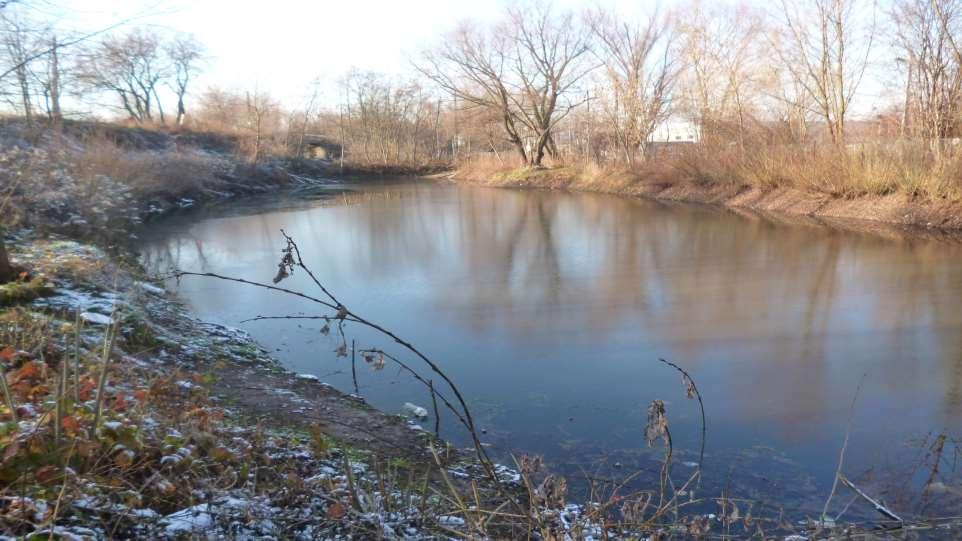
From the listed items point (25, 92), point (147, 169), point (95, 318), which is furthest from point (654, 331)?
point (147, 169)

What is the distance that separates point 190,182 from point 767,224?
17.7 m

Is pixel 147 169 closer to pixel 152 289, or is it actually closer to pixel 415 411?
pixel 152 289

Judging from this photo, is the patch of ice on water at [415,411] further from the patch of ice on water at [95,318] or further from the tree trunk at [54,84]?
the tree trunk at [54,84]

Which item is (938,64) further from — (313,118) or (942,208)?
(313,118)

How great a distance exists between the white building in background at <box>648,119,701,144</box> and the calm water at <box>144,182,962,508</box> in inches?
415

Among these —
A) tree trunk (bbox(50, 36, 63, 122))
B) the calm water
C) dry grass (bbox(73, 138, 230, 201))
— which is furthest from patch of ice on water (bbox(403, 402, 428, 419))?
dry grass (bbox(73, 138, 230, 201))

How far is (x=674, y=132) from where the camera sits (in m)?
27.6

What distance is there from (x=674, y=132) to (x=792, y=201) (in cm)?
1239

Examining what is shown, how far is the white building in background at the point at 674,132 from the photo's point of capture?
75.8ft

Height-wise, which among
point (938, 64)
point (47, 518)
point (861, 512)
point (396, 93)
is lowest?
point (861, 512)

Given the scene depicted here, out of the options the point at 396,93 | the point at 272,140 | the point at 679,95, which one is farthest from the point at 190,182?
the point at 396,93

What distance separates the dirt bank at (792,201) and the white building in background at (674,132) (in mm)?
2292

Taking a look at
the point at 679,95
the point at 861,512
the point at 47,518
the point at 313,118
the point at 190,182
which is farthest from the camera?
the point at 313,118

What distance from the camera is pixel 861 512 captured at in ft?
10.8
